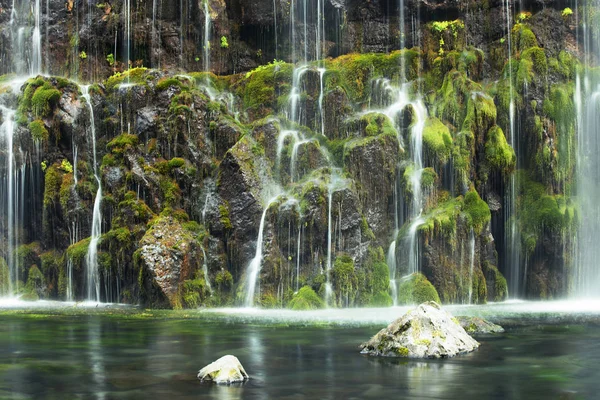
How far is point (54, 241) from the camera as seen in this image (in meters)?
42.3

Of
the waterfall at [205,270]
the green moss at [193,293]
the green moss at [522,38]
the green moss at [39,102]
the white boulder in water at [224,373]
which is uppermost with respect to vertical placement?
the green moss at [522,38]

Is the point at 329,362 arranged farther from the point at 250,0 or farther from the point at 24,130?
the point at 250,0

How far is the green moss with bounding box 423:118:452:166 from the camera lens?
39.9 meters

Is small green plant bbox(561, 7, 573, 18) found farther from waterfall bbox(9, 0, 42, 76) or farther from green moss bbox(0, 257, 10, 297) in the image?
green moss bbox(0, 257, 10, 297)

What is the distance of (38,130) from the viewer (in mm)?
43312

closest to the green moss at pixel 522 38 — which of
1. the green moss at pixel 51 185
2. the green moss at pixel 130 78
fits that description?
the green moss at pixel 130 78

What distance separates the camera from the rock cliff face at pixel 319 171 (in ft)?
122

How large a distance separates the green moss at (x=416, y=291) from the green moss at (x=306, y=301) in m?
3.73

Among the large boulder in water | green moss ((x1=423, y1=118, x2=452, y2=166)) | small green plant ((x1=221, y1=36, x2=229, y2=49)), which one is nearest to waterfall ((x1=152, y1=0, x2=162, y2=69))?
small green plant ((x1=221, y1=36, x2=229, y2=49))

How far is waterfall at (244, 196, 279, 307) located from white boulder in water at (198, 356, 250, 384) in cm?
2009

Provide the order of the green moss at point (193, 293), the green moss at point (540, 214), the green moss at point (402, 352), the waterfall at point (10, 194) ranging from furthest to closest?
the waterfall at point (10, 194), the green moss at point (540, 214), the green moss at point (193, 293), the green moss at point (402, 352)

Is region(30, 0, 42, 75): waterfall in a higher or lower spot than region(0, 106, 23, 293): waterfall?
higher

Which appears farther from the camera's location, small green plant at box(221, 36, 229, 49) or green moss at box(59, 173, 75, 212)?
small green plant at box(221, 36, 229, 49)

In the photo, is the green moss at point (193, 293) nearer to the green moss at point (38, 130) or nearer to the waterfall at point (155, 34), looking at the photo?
the green moss at point (38, 130)
